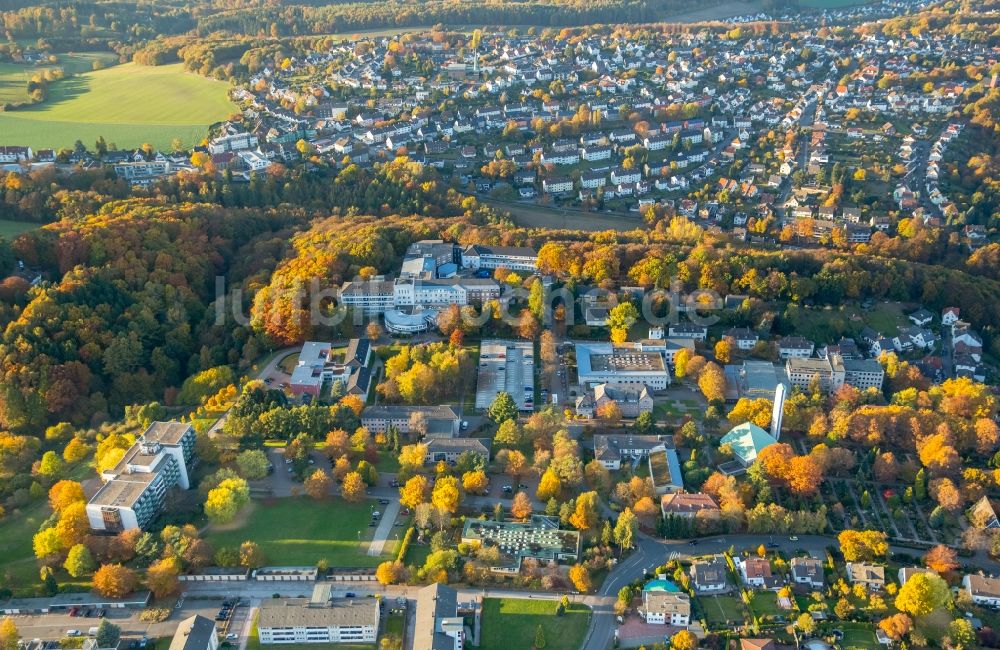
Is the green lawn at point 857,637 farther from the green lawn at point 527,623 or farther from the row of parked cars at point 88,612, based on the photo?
the row of parked cars at point 88,612

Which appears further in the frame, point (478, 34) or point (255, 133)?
point (478, 34)

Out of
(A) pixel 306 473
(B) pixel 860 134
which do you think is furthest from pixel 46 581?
(B) pixel 860 134

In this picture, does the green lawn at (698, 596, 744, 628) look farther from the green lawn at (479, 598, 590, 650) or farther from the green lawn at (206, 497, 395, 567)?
the green lawn at (206, 497, 395, 567)

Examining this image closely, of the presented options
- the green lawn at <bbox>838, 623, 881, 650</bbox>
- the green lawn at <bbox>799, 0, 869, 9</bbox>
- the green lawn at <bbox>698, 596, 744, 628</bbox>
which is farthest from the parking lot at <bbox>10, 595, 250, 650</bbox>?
the green lawn at <bbox>799, 0, 869, 9</bbox>

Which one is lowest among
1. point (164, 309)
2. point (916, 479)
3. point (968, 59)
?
point (916, 479)

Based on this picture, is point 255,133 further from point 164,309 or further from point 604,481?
point 604,481

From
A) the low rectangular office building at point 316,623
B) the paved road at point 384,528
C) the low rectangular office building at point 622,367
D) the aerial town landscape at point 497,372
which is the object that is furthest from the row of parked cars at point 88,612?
the low rectangular office building at point 622,367
